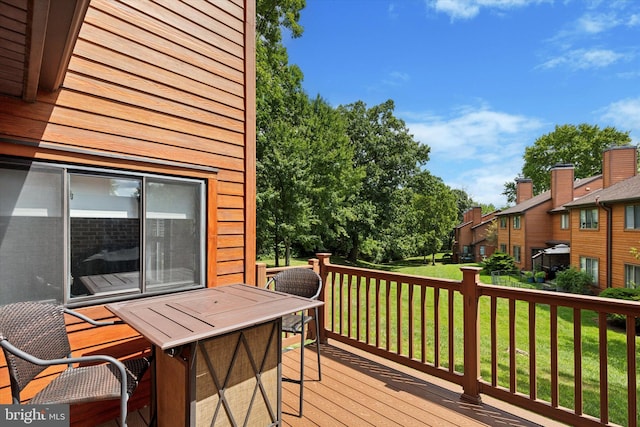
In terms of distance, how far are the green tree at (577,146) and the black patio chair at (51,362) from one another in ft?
111

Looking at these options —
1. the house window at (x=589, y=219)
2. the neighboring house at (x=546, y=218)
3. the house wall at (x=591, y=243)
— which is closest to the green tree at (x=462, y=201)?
the neighboring house at (x=546, y=218)

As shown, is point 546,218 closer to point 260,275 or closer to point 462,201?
point 260,275

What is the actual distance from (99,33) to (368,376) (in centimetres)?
370

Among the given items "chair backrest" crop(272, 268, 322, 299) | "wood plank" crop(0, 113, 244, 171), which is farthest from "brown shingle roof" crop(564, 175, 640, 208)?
"wood plank" crop(0, 113, 244, 171)

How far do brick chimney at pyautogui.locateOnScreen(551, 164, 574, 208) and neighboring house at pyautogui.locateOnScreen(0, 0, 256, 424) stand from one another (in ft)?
69.7

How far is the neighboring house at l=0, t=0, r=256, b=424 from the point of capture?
193 centimetres

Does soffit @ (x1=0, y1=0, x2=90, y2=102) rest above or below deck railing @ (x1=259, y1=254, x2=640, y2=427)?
above

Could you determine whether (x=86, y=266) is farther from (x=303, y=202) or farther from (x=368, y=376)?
(x=303, y=202)

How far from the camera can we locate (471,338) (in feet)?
8.19

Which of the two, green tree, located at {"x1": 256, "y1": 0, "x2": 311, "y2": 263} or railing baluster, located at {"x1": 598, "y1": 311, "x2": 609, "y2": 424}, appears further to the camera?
green tree, located at {"x1": 256, "y1": 0, "x2": 311, "y2": 263}

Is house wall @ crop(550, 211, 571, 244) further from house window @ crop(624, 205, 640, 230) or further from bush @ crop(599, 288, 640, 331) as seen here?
bush @ crop(599, 288, 640, 331)

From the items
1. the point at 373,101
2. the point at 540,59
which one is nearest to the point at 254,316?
the point at 373,101

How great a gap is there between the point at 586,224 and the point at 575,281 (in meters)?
3.04

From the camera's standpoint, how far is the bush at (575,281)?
46.5 feet
